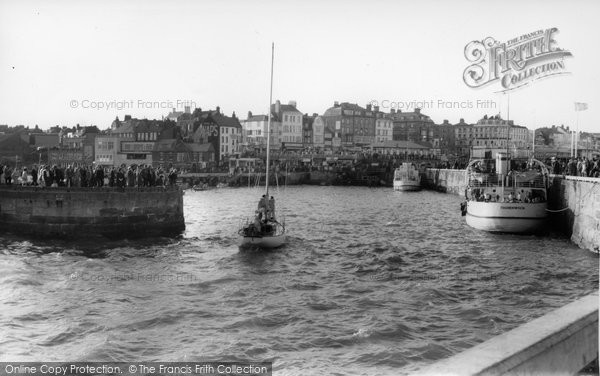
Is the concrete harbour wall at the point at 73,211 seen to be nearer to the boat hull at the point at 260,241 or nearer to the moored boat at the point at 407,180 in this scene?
the boat hull at the point at 260,241

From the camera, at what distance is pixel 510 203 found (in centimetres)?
3734

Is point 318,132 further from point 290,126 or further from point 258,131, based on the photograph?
point 258,131

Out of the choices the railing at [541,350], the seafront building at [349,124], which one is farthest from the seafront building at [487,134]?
the railing at [541,350]

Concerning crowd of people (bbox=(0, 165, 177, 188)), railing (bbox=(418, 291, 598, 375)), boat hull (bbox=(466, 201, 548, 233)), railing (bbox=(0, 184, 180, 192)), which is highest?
crowd of people (bbox=(0, 165, 177, 188))

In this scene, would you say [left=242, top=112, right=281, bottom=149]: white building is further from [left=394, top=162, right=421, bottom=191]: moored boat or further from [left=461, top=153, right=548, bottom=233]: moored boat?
[left=461, top=153, right=548, bottom=233]: moored boat

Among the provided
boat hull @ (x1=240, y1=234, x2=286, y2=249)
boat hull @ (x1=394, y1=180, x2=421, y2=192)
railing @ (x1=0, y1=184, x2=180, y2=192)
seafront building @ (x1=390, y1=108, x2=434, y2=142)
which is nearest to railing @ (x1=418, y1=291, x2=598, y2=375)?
boat hull @ (x1=240, y1=234, x2=286, y2=249)

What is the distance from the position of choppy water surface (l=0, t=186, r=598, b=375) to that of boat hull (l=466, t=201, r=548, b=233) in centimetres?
97

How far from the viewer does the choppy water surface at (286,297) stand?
15008 millimetres

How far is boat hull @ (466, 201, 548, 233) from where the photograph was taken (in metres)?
36.9

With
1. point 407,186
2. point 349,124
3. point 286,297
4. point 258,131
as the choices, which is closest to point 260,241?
point 286,297

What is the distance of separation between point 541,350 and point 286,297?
1593 cm

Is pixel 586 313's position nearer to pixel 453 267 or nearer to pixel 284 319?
pixel 284 319

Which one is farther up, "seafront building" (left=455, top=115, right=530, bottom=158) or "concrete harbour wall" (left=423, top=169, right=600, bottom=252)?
"seafront building" (left=455, top=115, right=530, bottom=158)

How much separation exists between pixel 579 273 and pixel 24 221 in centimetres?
2920
